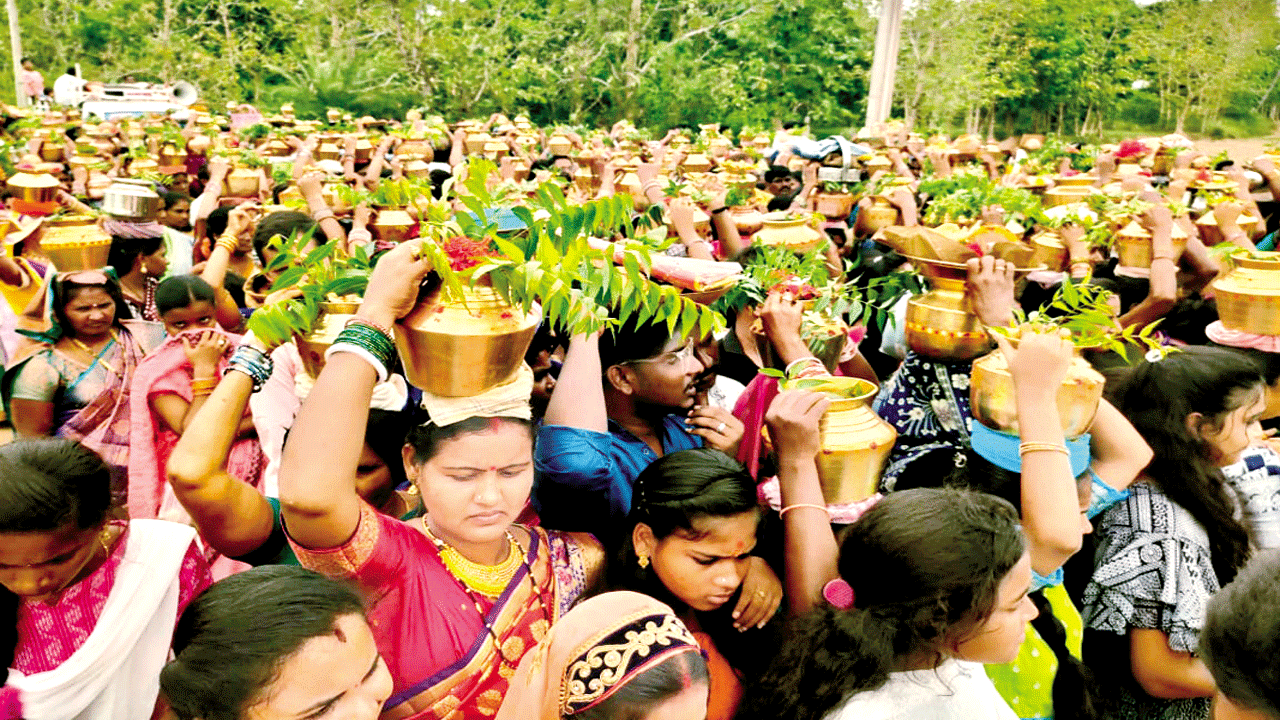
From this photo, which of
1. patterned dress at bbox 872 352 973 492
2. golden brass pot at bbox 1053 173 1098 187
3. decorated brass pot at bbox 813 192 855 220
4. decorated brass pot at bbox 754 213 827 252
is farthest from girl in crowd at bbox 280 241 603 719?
golden brass pot at bbox 1053 173 1098 187

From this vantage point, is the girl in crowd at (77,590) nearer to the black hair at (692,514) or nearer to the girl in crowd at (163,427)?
the girl in crowd at (163,427)

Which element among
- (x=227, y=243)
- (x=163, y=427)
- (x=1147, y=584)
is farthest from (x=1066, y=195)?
(x=163, y=427)

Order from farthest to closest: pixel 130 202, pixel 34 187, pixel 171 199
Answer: pixel 171 199 < pixel 34 187 < pixel 130 202

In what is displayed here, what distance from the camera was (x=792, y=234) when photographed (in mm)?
4547

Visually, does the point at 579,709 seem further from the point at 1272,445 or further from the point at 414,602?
the point at 1272,445

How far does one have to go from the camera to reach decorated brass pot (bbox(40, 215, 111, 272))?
438 cm

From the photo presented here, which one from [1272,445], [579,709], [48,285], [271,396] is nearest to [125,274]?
[48,285]

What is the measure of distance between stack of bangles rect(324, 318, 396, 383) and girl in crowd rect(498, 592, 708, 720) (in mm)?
558

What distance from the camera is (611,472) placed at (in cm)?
227

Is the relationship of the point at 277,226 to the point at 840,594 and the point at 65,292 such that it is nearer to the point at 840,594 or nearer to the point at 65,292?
the point at 65,292

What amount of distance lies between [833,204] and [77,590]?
248 inches

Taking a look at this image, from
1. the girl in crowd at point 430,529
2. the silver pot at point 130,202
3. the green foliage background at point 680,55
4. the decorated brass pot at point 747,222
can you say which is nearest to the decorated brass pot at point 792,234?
the decorated brass pot at point 747,222

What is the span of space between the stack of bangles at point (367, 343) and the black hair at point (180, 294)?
2.26 meters

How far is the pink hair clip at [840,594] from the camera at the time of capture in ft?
6.45
